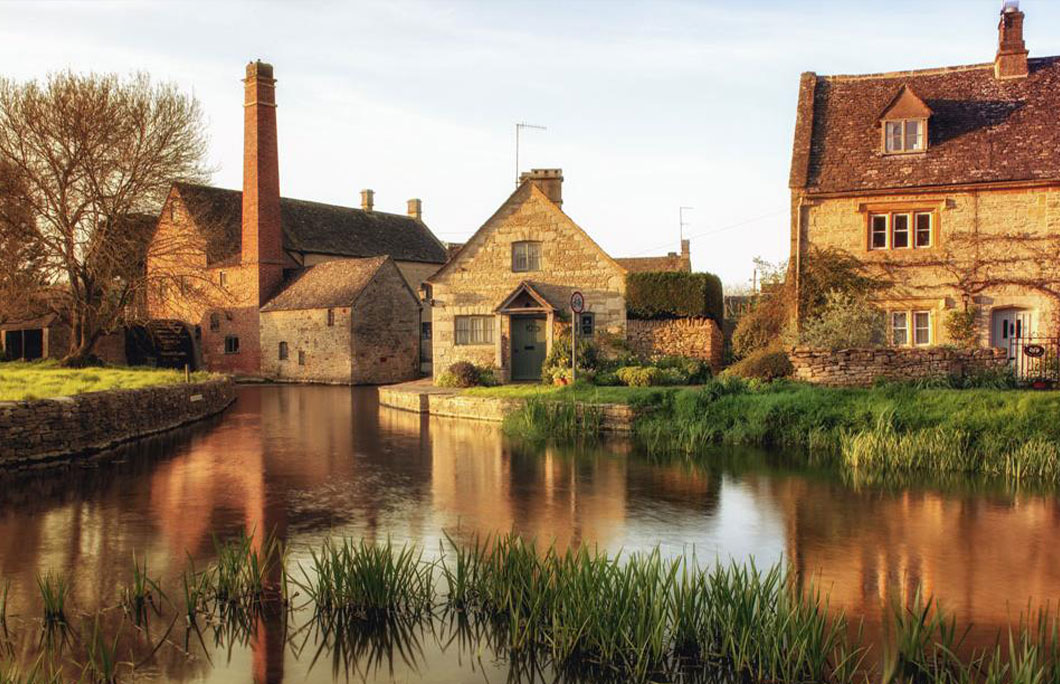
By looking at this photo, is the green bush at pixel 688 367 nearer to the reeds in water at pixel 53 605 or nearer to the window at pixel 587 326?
the window at pixel 587 326

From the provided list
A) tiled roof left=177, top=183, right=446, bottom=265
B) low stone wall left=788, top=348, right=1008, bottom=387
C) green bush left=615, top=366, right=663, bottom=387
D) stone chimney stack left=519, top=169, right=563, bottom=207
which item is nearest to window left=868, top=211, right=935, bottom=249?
low stone wall left=788, top=348, right=1008, bottom=387

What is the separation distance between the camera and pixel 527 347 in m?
26.5

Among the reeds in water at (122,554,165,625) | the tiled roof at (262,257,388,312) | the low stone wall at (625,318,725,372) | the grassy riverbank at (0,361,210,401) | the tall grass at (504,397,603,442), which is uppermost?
the tiled roof at (262,257,388,312)

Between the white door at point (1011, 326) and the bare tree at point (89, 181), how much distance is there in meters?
26.2

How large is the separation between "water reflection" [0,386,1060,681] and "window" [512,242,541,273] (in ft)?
35.8

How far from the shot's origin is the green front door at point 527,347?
2631 cm

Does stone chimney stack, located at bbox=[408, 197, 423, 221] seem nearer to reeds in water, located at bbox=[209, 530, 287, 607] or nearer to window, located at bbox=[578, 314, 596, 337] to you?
window, located at bbox=[578, 314, 596, 337]

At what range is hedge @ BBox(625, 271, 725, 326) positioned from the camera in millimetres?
25656

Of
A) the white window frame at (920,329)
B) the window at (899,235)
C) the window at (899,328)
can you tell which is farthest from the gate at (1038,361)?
the window at (899,235)

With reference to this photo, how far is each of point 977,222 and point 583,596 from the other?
20998mm

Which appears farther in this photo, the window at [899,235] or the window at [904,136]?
the window at [904,136]

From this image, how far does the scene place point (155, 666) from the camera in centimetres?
611

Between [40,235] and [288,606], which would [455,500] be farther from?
[40,235]

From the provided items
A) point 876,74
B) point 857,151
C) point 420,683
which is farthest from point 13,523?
point 876,74
